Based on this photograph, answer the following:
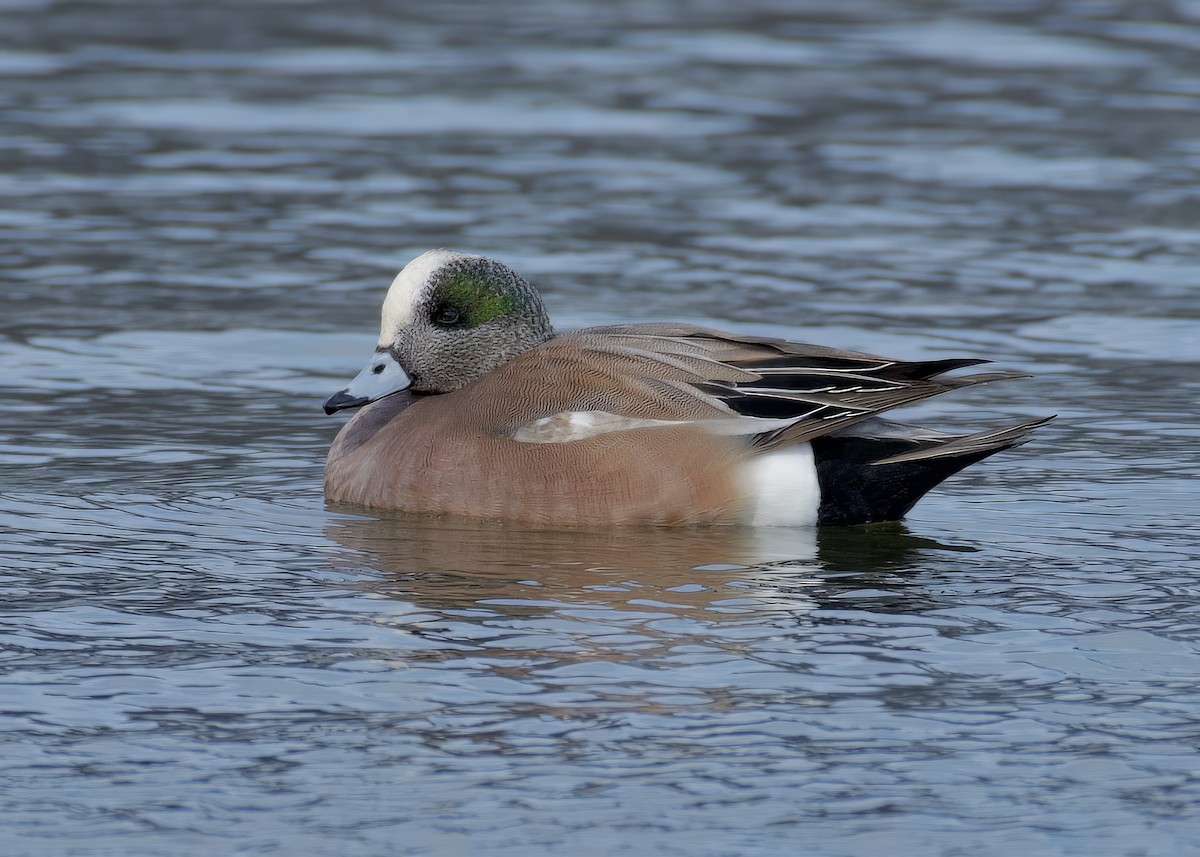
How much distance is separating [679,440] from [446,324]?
3.76 feet

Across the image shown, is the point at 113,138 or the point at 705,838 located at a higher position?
the point at 113,138

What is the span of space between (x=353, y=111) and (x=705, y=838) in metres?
11.2

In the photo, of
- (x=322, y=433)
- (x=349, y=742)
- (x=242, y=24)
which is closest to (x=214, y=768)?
(x=349, y=742)

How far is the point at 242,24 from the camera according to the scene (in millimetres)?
18109

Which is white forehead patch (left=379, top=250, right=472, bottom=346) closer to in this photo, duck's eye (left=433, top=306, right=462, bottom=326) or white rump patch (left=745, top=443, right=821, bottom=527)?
duck's eye (left=433, top=306, right=462, bottom=326)

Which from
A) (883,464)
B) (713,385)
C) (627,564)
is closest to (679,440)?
(713,385)

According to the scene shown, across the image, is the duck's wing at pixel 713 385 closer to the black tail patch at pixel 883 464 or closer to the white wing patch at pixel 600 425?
the white wing patch at pixel 600 425

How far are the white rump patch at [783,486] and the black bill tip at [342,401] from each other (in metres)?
1.43

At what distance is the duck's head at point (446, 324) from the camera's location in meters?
7.51

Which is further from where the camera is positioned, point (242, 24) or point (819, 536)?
point (242, 24)

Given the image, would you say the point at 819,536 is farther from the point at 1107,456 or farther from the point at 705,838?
the point at 705,838

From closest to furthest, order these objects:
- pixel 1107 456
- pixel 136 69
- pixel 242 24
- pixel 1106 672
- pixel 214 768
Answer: pixel 214 768
pixel 1106 672
pixel 1107 456
pixel 136 69
pixel 242 24

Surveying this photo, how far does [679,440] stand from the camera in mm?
6855

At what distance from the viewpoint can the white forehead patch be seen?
7480mm
